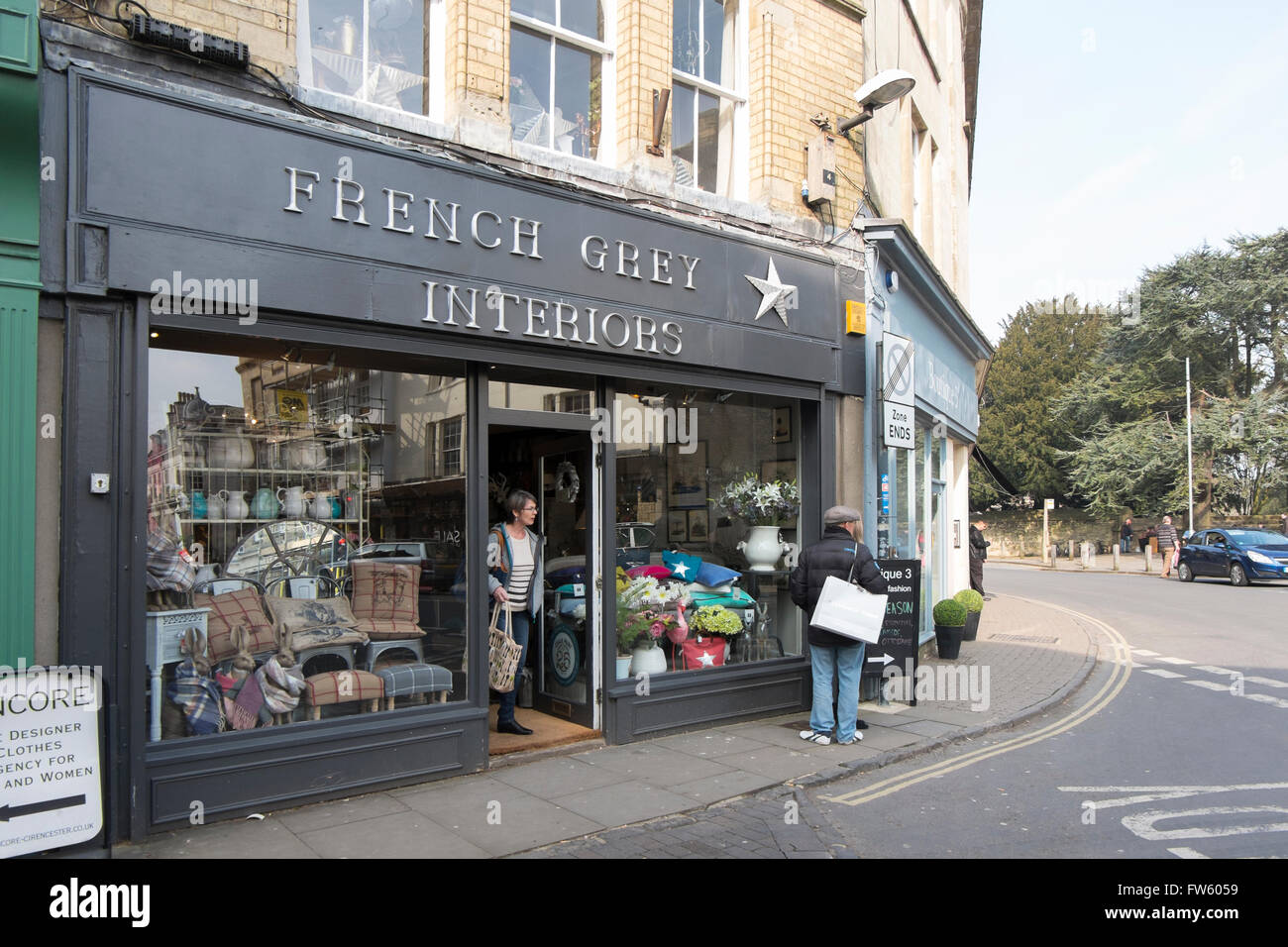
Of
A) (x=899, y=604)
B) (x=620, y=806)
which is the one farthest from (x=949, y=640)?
(x=620, y=806)

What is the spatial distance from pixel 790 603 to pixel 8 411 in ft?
21.1

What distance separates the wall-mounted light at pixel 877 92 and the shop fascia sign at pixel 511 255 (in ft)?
9.48

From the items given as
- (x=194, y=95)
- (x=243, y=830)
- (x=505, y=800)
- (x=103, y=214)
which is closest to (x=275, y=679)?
(x=243, y=830)

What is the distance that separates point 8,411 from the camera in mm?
4344

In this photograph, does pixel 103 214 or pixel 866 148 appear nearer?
pixel 103 214

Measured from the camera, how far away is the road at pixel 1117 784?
4719mm

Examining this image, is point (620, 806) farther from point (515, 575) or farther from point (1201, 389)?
→ point (1201, 389)

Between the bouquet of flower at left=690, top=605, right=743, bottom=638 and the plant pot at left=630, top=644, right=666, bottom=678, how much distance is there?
0.50m

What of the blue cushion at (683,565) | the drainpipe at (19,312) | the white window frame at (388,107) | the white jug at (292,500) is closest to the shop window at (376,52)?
the white window frame at (388,107)

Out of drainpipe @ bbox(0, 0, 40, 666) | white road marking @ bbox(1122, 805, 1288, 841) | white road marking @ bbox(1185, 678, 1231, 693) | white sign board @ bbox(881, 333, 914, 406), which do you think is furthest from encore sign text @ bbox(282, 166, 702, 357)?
white road marking @ bbox(1185, 678, 1231, 693)

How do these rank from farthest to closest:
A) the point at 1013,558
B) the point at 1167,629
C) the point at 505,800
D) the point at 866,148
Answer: the point at 1013,558 → the point at 1167,629 → the point at 866,148 → the point at 505,800

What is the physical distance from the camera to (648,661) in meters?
7.25

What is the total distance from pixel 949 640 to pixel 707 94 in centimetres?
719

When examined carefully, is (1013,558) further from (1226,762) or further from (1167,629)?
(1226,762)
